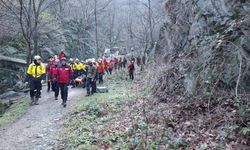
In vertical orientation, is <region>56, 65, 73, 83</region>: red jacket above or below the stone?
above

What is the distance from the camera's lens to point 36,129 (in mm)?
10078

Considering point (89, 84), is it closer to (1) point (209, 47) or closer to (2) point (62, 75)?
(2) point (62, 75)

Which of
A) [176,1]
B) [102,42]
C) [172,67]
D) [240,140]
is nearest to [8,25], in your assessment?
[176,1]

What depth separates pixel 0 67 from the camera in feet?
79.3

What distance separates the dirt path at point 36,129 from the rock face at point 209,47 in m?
4.32

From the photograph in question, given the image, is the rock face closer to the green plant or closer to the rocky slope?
the rocky slope

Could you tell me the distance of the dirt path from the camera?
8648 mm

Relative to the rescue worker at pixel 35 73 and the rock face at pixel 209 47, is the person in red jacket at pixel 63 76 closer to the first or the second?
the rescue worker at pixel 35 73

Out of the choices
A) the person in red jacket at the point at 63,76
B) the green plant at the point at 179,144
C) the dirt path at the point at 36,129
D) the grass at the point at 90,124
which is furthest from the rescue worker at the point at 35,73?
the green plant at the point at 179,144

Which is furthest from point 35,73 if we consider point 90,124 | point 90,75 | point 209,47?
point 209,47

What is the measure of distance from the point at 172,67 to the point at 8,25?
15046mm

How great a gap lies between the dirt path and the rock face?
14.2ft

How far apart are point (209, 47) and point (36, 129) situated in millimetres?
6323

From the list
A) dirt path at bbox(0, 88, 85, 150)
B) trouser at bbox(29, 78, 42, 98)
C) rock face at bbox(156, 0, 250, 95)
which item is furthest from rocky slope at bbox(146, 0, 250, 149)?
trouser at bbox(29, 78, 42, 98)
